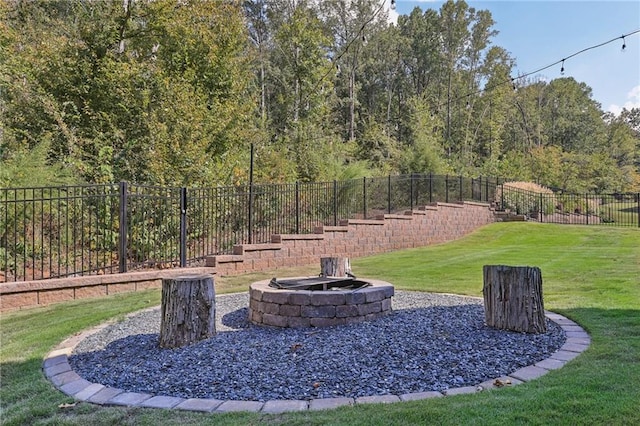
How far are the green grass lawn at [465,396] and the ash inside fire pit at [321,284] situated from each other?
1.60m

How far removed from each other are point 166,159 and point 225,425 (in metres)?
8.56

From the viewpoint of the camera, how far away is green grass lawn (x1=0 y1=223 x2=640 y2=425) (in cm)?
231

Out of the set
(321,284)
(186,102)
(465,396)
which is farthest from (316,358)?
(186,102)

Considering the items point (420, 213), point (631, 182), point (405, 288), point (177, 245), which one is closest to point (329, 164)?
point (420, 213)

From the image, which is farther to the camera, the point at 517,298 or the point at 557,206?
the point at 557,206

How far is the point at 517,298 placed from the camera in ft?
13.1

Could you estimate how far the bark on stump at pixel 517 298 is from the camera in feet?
13.0

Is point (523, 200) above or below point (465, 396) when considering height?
above

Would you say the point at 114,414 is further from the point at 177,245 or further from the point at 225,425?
the point at 177,245

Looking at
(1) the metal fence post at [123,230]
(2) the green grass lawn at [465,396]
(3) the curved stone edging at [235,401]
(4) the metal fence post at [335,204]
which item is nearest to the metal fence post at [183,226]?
(2) the green grass lawn at [465,396]

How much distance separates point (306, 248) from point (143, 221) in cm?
346

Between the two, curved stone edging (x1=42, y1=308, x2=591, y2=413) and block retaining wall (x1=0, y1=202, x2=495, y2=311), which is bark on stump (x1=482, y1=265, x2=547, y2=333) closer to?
curved stone edging (x1=42, y1=308, x2=591, y2=413)

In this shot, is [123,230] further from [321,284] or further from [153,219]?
[321,284]

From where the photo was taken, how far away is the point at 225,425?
2.32 meters
